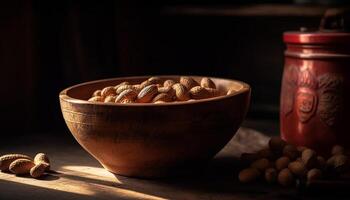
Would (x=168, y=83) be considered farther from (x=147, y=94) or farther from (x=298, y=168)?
(x=298, y=168)

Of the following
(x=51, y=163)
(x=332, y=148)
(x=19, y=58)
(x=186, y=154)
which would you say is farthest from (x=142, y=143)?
(x=19, y=58)

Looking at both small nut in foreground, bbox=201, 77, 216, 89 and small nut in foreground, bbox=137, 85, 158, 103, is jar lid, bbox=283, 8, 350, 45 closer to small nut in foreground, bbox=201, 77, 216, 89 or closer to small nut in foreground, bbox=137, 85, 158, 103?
small nut in foreground, bbox=201, 77, 216, 89

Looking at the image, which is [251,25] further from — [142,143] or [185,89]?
[142,143]


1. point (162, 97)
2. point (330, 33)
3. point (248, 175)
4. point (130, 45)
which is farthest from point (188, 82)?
point (130, 45)

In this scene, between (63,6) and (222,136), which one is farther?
(63,6)

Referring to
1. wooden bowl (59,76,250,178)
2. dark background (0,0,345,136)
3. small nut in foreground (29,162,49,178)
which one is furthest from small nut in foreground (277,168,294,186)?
dark background (0,0,345,136)

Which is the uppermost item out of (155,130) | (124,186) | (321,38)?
(321,38)

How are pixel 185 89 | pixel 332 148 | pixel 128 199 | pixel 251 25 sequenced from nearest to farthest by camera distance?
1. pixel 128 199
2. pixel 185 89
3. pixel 332 148
4. pixel 251 25

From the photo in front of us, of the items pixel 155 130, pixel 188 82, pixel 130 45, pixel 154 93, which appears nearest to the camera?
pixel 155 130
